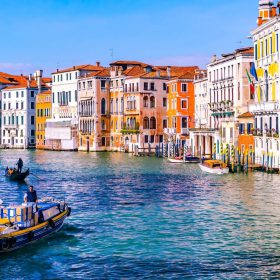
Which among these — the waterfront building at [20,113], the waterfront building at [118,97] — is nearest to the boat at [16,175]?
the waterfront building at [118,97]

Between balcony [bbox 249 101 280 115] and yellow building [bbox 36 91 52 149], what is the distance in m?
40.0

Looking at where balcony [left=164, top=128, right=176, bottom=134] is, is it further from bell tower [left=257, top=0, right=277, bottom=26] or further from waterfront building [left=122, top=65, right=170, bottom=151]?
bell tower [left=257, top=0, right=277, bottom=26]

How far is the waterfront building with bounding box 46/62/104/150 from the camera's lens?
67812mm

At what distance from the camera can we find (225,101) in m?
43.6

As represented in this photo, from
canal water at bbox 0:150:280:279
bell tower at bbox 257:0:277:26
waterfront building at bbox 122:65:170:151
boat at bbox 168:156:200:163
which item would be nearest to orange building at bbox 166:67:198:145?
waterfront building at bbox 122:65:170:151

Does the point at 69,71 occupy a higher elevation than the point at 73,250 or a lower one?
higher

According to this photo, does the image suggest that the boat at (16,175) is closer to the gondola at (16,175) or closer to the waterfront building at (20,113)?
the gondola at (16,175)

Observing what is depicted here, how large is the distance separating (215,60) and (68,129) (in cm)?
2476

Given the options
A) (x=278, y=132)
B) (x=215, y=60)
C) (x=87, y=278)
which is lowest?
(x=87, y=278)

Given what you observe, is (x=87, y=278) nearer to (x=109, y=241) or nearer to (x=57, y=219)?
(x=109, y=241)

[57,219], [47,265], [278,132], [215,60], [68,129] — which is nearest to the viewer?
[47,265]

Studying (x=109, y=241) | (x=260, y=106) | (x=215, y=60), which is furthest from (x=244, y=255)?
(x=215, y=60)

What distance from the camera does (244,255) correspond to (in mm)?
14453

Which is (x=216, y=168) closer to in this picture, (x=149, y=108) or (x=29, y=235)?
(x=29, y=235)
